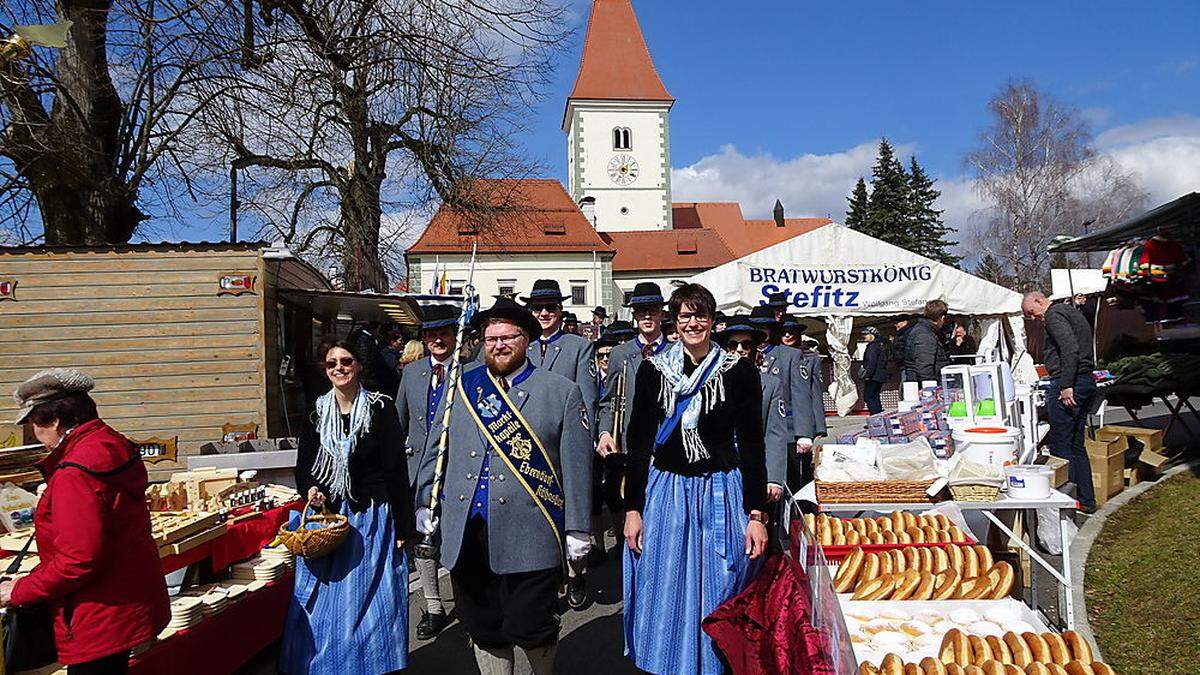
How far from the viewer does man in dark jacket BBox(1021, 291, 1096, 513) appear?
690 cm

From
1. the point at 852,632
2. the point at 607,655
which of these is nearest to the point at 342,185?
the point at 607,655

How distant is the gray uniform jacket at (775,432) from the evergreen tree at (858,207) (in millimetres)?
46515

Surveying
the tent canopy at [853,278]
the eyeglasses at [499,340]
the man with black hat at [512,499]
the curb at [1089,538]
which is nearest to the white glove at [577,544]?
the man with black hat at [512,499]

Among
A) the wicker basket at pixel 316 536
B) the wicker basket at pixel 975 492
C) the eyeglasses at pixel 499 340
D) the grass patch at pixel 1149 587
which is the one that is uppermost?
the eyeglasses at pixel 499 340

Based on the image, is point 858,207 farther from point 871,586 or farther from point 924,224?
point 871,586

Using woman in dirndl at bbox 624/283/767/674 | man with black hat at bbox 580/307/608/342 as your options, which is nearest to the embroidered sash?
woman in dirndl at bbox 624/283/767/674

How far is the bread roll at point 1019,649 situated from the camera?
9.80ft

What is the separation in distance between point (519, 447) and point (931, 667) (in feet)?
5.96

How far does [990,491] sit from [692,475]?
74.4 inches

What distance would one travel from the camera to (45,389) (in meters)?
3.08

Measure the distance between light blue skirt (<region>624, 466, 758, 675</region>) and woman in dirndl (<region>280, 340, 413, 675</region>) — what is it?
3.84 ft

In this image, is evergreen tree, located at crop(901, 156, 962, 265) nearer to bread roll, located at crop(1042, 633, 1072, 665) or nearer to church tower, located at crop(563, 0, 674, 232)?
church tower, located at crop(563, 0, 674, 232)

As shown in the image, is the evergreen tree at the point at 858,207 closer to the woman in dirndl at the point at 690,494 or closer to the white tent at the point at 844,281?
the white tent at the point at 844,281

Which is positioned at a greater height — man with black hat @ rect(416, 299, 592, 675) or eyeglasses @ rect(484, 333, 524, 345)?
eyeglasses @ rect(484, 333, 524, 345)
